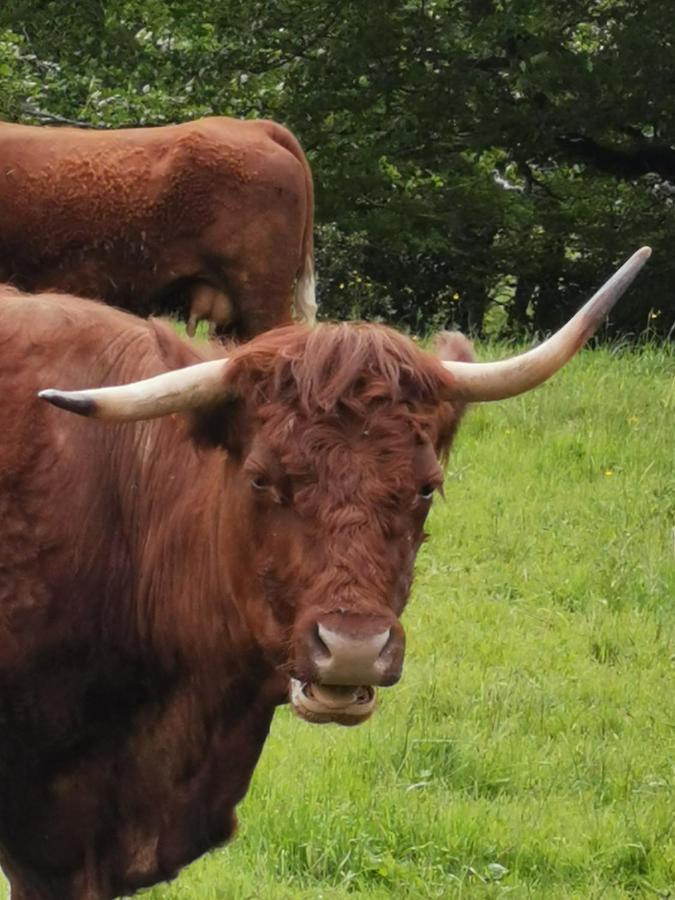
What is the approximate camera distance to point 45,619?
426 cm

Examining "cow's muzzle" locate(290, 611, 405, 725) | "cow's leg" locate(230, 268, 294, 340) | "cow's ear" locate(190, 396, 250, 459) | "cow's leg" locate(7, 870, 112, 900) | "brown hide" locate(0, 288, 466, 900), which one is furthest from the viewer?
"cow's leg" locate(230, 268, 294, 340)

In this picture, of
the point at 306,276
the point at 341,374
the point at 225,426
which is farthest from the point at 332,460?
the point at 306,276

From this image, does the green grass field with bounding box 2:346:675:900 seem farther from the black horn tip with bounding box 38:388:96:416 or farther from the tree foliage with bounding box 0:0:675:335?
the tree foliage with bounding box 0:0:675:335

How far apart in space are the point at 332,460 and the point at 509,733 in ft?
9.15

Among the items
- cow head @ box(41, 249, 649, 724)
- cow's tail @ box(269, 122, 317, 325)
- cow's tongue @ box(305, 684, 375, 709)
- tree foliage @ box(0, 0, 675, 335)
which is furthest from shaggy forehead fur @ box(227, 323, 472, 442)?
tree foliage @ box(0, 0, 675, 335)

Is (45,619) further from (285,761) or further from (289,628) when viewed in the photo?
(285,761)

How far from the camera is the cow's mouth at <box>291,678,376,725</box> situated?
3760mm

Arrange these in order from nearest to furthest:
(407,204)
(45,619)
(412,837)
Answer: (45,619), (412,837), (407,204)

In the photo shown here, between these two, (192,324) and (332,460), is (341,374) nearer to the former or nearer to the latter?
(332,460)

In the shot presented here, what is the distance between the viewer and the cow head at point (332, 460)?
3.73 m

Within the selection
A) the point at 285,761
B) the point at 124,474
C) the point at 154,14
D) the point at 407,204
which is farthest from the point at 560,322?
the point at 124,474

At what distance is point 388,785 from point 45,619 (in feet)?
6.40

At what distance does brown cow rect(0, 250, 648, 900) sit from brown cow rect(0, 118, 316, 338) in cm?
666

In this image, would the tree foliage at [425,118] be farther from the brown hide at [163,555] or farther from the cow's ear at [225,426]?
the cow's ear at [225,426]
